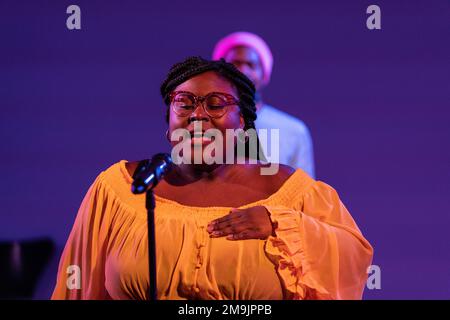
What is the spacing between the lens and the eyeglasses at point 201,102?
299 cm

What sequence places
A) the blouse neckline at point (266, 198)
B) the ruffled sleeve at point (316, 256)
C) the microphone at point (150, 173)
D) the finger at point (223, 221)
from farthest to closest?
the blouse neckline at point (266, 198) → the finger at point (223, 221) → the ruffled sleeve at point (316, 256) → the microphone at point (150, 173)

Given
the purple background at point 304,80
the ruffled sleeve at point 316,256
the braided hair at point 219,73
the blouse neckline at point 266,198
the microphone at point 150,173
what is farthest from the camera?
the purple background at point 304,80

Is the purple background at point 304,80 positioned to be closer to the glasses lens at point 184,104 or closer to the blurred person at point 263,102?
the blurred person at point 263,102

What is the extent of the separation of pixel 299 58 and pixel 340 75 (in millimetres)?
288

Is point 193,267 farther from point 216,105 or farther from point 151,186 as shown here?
point 216,105

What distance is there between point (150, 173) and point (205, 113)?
649mm

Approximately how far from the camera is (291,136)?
16.9 feet

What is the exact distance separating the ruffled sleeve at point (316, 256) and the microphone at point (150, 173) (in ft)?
1.53

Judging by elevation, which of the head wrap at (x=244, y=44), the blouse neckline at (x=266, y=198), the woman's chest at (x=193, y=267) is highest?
the head wrap at (x=244, y=44)

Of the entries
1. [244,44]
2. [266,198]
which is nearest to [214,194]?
[266,198]

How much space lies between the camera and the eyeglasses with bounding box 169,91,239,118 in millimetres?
2994

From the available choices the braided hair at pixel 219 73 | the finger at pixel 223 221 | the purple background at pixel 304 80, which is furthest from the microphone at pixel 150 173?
the purple background at pixel 304 80

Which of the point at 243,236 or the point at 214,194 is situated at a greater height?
the point at 214,194

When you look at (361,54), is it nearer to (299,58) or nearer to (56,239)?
(299,58)
